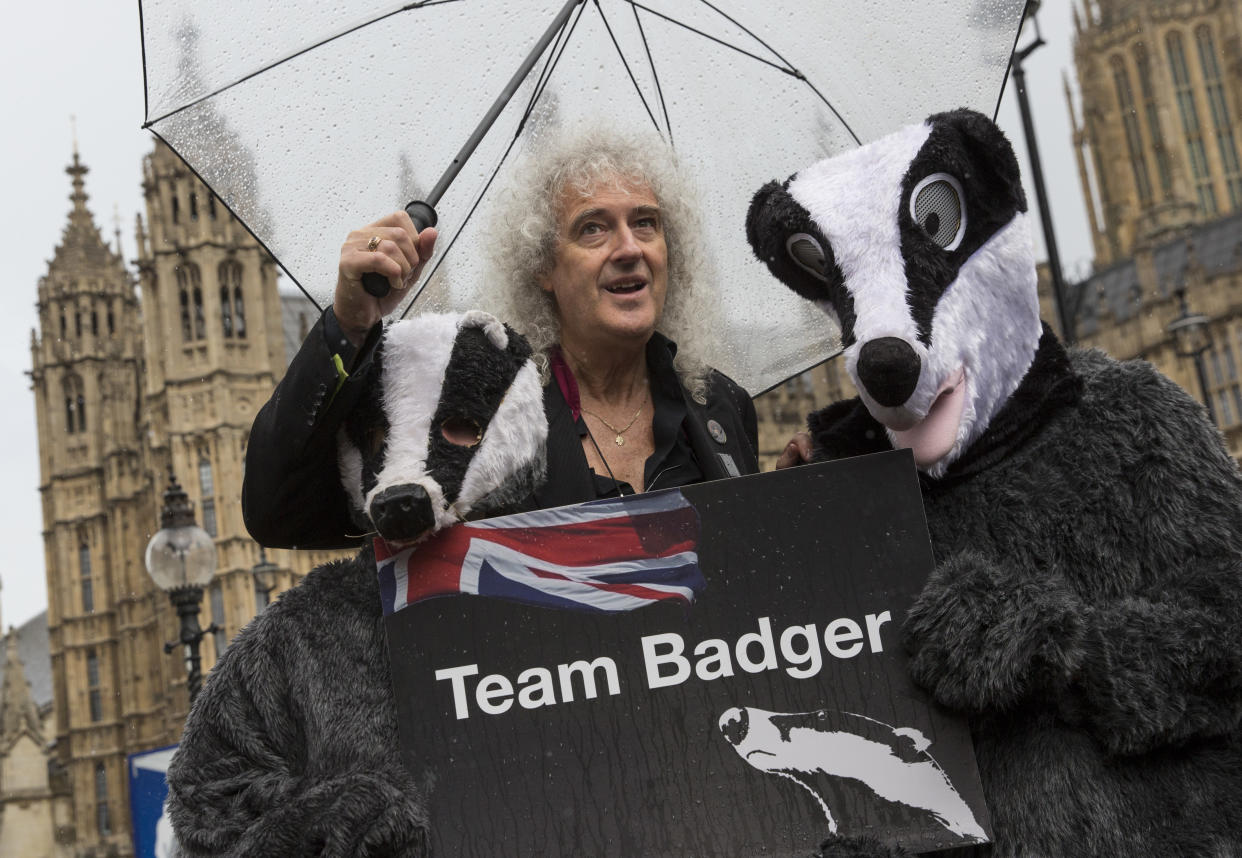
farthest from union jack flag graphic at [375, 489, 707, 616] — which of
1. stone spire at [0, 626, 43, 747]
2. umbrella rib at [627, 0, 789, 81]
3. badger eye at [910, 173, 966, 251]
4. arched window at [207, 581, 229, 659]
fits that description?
stone spire at [0, 626, 43, 747]

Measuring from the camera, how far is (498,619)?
96.6 inches

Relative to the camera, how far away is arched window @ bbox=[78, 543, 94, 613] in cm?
5250

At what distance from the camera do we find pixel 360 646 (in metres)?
2.51

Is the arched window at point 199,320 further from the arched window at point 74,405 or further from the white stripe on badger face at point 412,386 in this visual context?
the white stripe on badger face at point 412,386

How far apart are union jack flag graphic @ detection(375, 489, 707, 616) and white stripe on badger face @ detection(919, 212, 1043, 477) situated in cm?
39

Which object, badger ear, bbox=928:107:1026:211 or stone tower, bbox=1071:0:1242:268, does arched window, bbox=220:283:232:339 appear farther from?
badger ear, bbox=928:107:1026:211

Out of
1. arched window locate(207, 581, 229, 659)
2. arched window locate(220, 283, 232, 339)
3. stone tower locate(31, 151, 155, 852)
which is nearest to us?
arched window locate(207, 581, 229, 659)

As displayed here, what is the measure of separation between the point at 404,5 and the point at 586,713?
1.56 meters

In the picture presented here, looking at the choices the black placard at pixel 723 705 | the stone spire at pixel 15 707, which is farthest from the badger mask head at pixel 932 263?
the stone spire at pixel 15 707

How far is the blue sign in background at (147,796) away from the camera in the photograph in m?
7.74

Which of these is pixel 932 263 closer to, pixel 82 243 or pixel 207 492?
pixel 207 492

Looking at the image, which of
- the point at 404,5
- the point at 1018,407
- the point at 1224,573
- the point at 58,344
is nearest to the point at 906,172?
the point at 1018,407

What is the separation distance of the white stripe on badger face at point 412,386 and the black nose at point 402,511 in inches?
2.3

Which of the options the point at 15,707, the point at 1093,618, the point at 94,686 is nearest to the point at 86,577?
the point at 94,686
